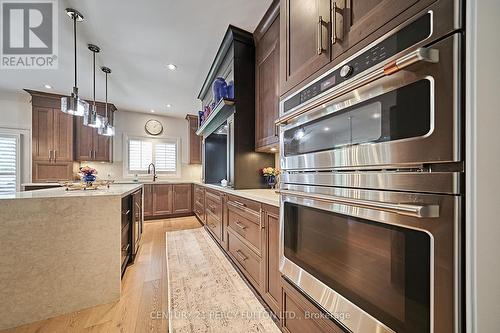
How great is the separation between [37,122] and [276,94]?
5.13m

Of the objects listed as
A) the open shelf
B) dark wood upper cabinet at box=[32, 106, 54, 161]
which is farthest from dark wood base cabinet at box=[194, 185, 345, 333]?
dark wood upper cabinet at box=[32, 106, 54, 161]

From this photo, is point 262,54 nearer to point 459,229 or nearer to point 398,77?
point 398,77

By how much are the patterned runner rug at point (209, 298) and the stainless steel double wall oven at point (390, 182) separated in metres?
0.76

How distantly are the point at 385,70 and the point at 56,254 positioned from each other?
91.5 inches

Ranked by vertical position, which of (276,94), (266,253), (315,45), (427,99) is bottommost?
(266,253)

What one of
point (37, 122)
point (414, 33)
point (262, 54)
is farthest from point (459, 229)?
point (37, 122)

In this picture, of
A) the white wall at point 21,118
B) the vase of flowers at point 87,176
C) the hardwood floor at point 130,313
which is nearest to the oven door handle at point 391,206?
the hardwood floor at point 130,313

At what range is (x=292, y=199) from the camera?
1.08 metres

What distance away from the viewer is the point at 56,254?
1.55m

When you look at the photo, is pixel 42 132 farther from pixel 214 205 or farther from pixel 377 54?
pixel 377 54

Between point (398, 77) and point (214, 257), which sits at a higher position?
point (398, 77)

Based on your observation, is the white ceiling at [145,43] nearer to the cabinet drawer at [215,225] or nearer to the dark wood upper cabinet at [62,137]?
the dark wood upper cabinet at [62,137]

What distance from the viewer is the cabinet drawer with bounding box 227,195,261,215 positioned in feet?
5.28

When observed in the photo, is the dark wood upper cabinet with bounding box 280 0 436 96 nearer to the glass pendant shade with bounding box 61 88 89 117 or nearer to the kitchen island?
the kitchen island
